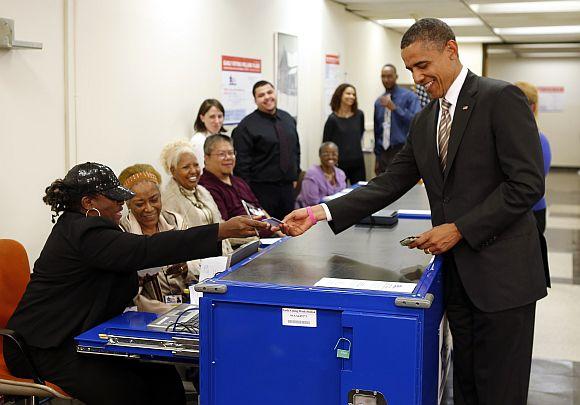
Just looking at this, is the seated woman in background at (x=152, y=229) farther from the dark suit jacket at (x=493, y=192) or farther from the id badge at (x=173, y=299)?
the dark suit jacket at (x=493, y=192)

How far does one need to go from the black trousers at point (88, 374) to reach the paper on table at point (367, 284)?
919 mm

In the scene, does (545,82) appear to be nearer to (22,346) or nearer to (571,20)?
(571,20)

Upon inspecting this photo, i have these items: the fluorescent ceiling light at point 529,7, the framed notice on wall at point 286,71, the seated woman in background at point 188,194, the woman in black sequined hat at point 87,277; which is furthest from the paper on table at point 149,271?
the fluorescent ceiling light at point 529,7

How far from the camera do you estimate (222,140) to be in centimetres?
486

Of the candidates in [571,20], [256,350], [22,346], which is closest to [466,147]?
[256,350]

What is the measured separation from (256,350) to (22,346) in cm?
97

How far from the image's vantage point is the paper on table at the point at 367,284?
2178 mm

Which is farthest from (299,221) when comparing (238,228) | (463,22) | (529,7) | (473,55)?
(473,55)

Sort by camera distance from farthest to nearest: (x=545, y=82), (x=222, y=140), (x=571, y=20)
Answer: (x=545, y=82) → (x=571, y=20) → (x=222, y=140)

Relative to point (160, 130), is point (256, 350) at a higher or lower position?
lower

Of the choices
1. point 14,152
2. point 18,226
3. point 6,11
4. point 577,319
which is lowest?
point 577,319

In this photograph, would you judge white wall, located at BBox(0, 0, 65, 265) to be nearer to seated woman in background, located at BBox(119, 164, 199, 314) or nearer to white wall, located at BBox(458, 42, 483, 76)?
seated woman in background, located at BBox(119, 164, 199, 314)

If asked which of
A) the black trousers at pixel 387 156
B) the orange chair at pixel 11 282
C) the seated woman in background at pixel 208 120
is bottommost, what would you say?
the orange chair at pixel 11 282

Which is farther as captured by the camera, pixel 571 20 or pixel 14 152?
pixel 571 20
